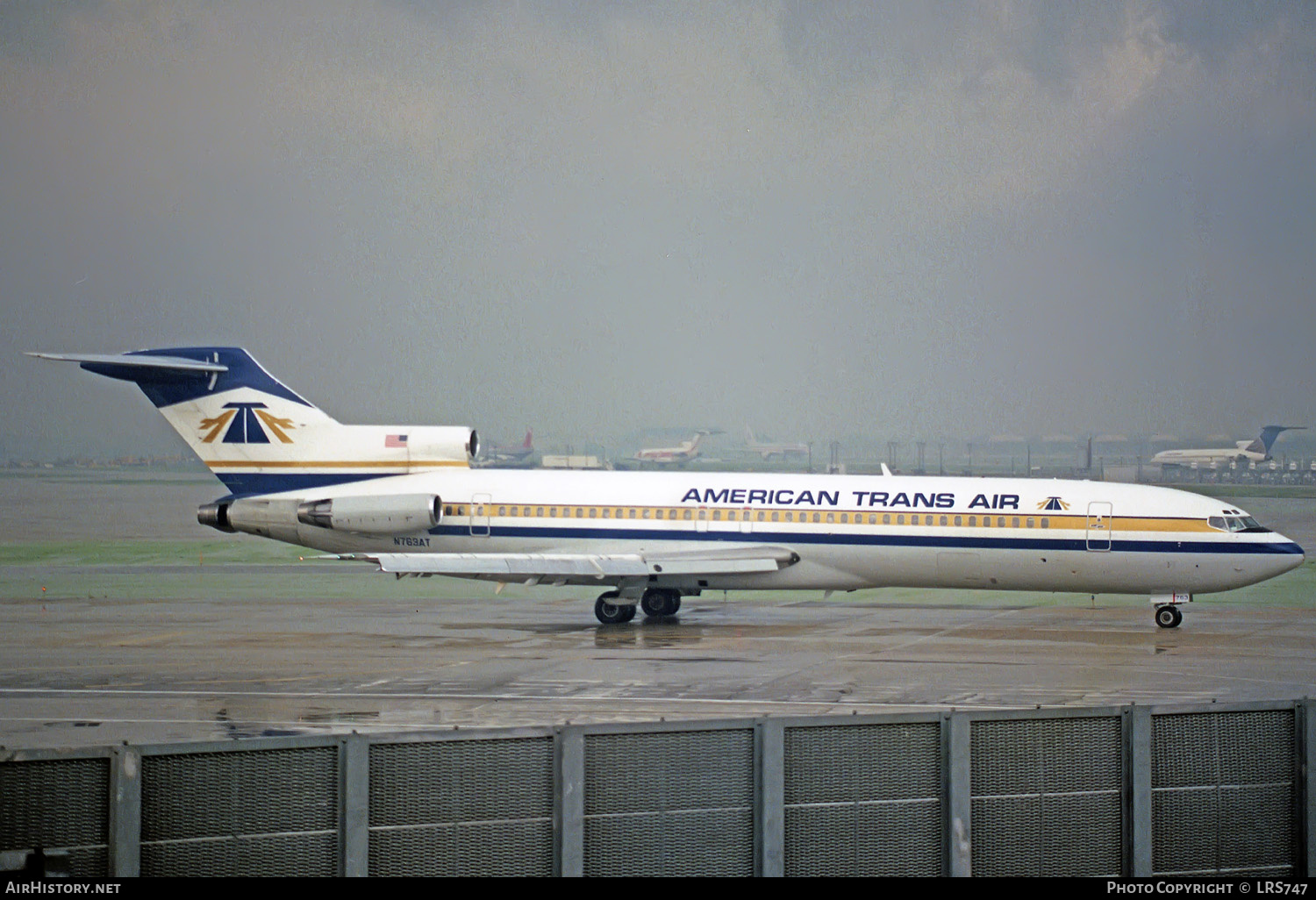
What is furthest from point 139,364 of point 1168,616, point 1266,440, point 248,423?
point 1266,440

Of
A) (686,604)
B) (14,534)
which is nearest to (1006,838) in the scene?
(686,604)

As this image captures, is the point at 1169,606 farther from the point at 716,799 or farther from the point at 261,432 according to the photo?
the point at 716,799

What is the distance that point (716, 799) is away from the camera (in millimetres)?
8711

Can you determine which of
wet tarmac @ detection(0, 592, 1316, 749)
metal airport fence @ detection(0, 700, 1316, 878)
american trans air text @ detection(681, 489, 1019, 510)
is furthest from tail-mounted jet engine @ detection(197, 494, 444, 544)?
metal airport fence @ detection(0, 700, 1316, 878)

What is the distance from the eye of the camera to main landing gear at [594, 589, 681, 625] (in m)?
29.8

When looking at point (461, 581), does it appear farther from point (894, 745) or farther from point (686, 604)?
point (894, 745)

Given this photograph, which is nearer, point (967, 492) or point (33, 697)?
point (33, 697)

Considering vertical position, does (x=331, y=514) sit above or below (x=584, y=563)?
above

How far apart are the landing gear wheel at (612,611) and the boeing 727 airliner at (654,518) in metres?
0.04

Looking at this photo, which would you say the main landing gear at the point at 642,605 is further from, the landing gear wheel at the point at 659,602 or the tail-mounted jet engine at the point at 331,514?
the tail-mounted jet engine at the point at 331,514

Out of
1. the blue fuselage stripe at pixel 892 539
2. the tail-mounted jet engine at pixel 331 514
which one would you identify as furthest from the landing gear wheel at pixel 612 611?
the tail-mounted jet engine at pixel 331 514

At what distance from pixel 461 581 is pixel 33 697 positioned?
71.9 feet

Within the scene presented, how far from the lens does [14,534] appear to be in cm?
6234

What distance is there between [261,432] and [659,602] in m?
10.4
